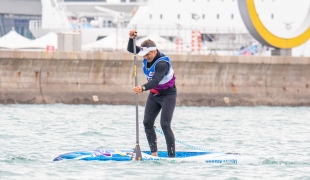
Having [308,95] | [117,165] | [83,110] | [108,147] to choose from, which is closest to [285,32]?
[308,95]

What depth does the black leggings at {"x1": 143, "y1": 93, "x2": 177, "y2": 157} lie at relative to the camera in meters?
16.6

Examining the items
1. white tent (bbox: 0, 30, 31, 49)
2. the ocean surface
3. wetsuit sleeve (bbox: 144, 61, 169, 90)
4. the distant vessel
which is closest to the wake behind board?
the ocean surface

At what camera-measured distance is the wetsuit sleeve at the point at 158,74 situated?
16.1 m

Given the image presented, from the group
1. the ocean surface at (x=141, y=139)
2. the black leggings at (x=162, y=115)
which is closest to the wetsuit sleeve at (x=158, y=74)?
the black leggings at (x=162, y=115)

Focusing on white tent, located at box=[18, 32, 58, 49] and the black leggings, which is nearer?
the black leggings

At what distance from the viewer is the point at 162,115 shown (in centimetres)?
1666

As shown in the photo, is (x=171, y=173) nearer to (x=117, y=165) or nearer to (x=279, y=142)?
(x=117, y=165)

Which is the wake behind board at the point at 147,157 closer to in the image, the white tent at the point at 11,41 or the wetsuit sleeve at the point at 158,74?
the wetsuit sleeve at the point at 158,74

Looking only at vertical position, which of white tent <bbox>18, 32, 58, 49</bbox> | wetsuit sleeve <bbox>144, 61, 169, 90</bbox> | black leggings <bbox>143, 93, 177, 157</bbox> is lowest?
white tent <bbox>18, 32, 58, 49</bbox>

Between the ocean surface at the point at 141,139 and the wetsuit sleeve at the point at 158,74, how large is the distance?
1.20m

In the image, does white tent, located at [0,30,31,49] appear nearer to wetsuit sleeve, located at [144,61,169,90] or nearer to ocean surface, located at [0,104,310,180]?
ocean surface, located at [0,104,310,180]

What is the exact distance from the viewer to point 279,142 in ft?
68.6

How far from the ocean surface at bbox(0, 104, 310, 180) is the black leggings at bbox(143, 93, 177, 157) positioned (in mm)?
528

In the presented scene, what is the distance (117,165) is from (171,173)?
107 centimetres
